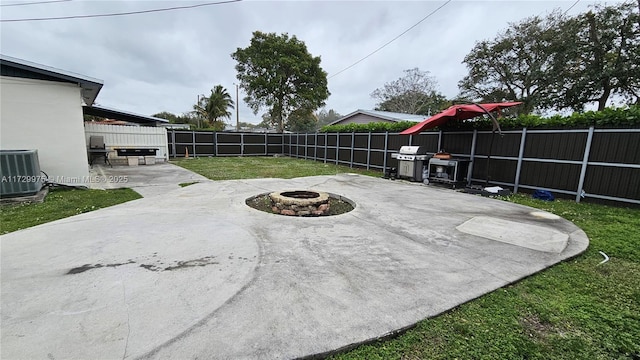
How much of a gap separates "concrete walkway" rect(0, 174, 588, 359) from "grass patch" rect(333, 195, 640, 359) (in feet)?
0.36

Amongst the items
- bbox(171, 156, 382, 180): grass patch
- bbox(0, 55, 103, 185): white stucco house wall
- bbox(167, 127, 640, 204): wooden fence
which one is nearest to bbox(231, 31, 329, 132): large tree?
bbox(171, 156, 382, 180): grass patch

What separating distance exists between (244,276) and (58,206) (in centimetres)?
479

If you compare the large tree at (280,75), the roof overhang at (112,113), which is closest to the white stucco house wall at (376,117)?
the large tree at (280,75)

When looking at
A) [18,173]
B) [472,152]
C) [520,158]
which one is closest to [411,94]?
[472,152]

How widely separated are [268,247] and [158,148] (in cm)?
1369

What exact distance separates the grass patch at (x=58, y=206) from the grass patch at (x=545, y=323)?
16.6 feet

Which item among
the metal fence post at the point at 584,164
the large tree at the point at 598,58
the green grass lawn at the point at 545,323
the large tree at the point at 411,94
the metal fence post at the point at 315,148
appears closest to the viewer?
the green grass lawn at the point at 545,323

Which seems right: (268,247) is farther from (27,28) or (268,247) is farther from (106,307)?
(27,28)

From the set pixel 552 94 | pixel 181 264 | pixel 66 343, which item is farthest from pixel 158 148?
pixel 552 94

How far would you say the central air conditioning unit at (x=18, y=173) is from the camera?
16.2 ft

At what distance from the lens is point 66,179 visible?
21.5 feet

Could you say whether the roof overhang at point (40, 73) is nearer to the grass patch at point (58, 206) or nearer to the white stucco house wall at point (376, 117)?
the grass patch at point (58, 206)

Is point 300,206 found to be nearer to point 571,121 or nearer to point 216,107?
point 571,121

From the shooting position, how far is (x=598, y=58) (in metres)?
14.0
